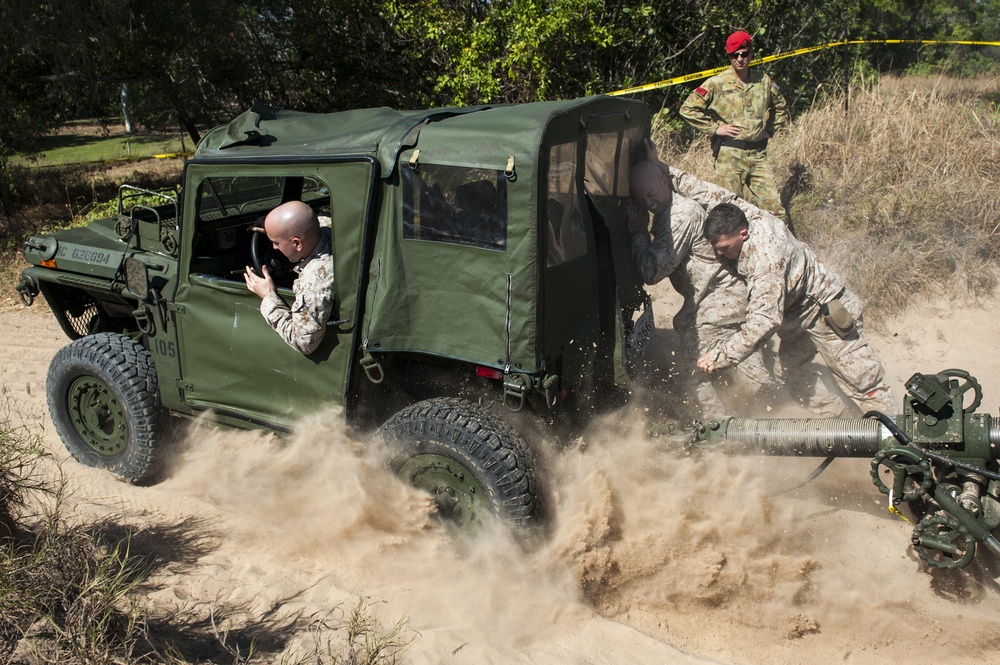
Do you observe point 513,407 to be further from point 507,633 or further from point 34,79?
point 34,79

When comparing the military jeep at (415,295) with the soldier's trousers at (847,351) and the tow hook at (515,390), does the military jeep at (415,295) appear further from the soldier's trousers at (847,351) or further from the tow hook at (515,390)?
the soldier's trousers at (847,351)

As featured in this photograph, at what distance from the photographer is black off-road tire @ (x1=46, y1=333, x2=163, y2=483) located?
4742 mm

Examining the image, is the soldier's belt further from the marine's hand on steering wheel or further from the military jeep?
the marine's hand on steering wheel

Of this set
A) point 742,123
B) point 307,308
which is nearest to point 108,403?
point 307,308

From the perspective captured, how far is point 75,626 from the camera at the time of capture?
2957 mm

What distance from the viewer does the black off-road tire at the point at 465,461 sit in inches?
148

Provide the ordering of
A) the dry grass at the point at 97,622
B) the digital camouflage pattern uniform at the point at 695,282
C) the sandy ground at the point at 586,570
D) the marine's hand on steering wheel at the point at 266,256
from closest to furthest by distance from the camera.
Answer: the dry grass at the point at 97,622, the sandy ground at the point at 586,570, the marine's hand on steering wheel at the point at 266,256, the digital camouflage pattern uniform at the point at 695,282

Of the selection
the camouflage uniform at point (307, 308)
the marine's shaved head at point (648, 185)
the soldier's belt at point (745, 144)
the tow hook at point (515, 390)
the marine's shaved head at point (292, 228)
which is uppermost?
the soldier's belt at point (745, 144)

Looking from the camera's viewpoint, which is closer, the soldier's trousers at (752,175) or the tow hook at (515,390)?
the tow hook at (515,390)

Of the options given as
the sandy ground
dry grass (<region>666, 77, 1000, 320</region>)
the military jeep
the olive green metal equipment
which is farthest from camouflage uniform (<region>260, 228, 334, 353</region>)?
dry grass (<region>666, 77, 1000, 320</region>)

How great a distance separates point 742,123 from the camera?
7.49 m

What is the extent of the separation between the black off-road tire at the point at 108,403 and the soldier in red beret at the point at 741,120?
5.12 meters

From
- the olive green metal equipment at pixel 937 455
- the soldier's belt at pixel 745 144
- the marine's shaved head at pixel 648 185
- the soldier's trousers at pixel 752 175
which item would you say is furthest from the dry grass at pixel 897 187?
the olive green metal equipment at pixel 937 455

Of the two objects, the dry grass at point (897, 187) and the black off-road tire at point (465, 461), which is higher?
the dry grass at point (897, 187)
